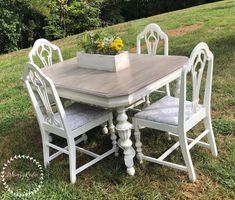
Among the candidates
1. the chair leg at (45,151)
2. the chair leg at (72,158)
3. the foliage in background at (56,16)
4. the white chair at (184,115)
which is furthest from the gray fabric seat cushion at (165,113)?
the foliage in background at (56,16)

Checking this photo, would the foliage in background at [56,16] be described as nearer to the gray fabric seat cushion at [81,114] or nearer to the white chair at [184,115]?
the gray fabric seat cushion at [81,114]

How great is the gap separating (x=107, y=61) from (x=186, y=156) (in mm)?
1096

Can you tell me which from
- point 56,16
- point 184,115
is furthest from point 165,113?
point 56,16

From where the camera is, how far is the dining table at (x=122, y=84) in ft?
8.77

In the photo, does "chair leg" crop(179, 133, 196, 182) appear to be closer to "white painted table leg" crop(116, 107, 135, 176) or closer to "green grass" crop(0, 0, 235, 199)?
"green grass" crop(0, 0, 235, 199)

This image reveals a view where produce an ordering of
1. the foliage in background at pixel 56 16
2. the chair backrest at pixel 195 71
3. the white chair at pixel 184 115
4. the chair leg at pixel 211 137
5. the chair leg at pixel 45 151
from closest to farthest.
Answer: the chair backrest at pixel 195 71 → the white chair at pixel 184 115 → the chair leg at pixel 211 137 → the chair leg at pixel 45 151 → the foliage in background at pixel 56 16

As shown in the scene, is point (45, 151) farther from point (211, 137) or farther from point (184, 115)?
point (211, 137)

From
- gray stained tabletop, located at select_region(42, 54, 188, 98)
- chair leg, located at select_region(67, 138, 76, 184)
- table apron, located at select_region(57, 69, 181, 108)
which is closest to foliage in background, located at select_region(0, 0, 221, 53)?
gray stained tabletop, located at select_region(42, 54, 188, 98)

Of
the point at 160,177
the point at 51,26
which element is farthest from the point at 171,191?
the point at 51,26

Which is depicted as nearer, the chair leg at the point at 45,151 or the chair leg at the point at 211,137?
the chair leg at the point at 211,137

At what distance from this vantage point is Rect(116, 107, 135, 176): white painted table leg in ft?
9.16

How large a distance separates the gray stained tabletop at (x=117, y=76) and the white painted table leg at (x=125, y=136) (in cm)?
20

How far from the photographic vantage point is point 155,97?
4.59 metres

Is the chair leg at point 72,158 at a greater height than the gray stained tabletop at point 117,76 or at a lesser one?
lesser
